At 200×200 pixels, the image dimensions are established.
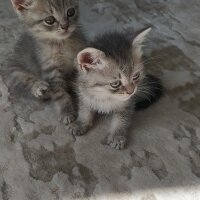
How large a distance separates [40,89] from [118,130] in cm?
41

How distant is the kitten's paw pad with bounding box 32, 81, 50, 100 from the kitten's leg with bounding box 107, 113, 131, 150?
34 centimetres

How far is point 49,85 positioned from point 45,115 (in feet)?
0.46

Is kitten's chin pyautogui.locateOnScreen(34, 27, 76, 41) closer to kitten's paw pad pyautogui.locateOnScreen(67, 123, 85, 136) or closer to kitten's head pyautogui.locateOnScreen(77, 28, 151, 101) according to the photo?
kitten's head pyautogui.locateOnScreen(77, 28, 151, 101)

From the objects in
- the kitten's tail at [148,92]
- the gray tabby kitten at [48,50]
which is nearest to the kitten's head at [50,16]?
the gray tabby kitten at [48,50]

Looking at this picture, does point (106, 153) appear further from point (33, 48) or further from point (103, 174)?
point (33, 48)

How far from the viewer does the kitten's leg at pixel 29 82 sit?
1.70 meters

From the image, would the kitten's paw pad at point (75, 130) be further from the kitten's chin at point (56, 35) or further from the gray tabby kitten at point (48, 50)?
the kitten's chin at point (56, 35)

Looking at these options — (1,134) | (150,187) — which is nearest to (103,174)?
(150,187)

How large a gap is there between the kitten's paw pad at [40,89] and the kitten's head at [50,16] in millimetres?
212

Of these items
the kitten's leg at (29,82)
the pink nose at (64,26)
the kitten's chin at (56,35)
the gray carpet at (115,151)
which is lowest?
the gray carpet at (115,151)

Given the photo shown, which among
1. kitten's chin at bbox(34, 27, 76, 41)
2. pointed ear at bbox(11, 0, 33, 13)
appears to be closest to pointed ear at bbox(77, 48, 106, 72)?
kitten's chin at bbox(34, 27, 76, 41)

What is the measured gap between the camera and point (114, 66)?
1.42 meters

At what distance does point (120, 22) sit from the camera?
2234 millimetres

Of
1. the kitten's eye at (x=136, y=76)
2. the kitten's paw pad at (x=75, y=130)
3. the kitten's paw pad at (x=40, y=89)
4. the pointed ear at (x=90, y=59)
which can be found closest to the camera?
the pointed ear at (x=90, y=59)
